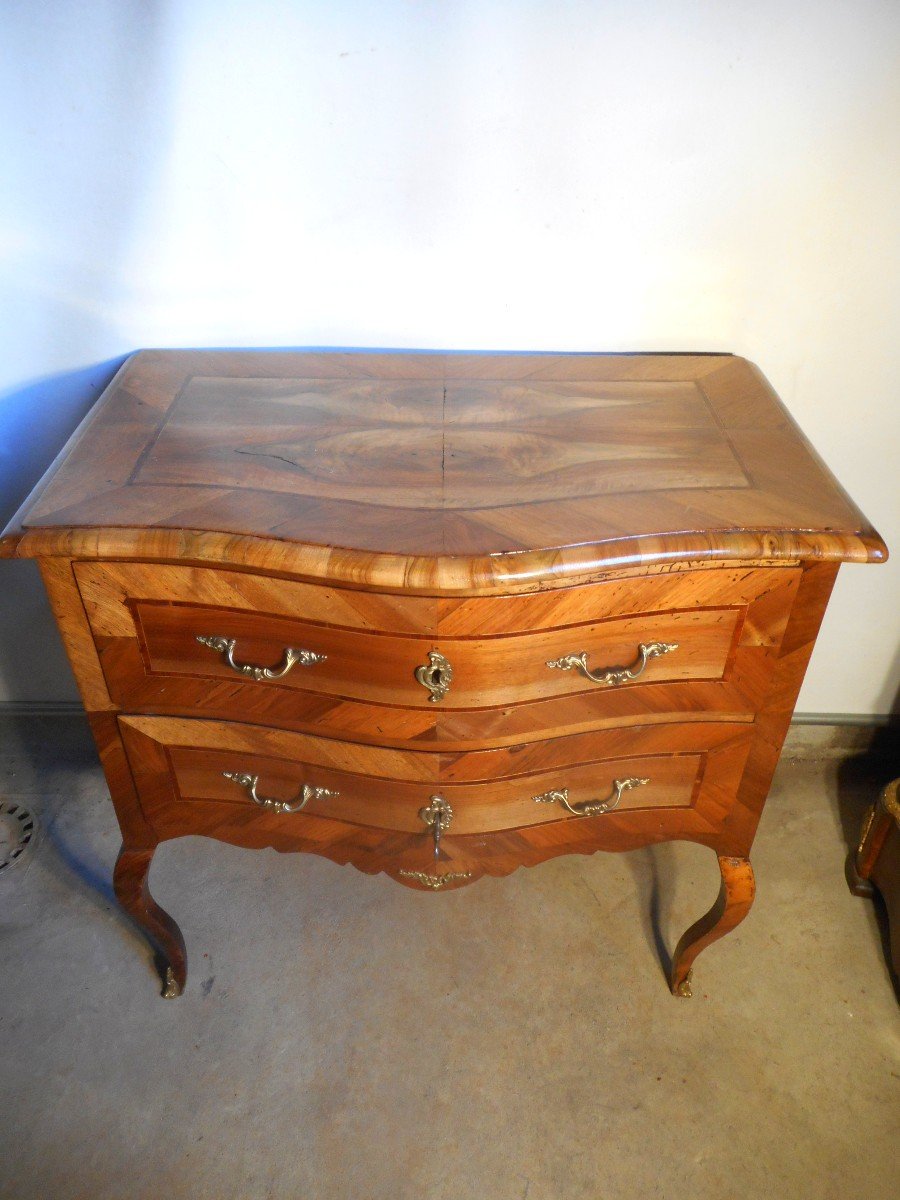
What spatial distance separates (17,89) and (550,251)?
721mm

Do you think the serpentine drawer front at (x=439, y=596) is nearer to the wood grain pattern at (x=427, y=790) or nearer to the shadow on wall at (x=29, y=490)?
the wood grain pattern at (x=427, y=790)

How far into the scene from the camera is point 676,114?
3.76ft

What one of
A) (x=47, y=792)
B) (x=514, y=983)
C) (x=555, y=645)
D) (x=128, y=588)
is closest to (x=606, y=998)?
(x=514, y=983)

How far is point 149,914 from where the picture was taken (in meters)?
1.33

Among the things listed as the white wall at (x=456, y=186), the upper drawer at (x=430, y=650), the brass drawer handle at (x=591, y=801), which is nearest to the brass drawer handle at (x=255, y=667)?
the upper drawer at (x=430, y=650)

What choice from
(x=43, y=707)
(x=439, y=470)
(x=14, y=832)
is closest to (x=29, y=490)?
(x=43, y=707)

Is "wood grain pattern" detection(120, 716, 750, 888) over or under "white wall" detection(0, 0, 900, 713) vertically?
under

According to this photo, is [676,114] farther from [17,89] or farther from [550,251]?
[17,89]

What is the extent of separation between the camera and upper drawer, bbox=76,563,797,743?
3.10 feet

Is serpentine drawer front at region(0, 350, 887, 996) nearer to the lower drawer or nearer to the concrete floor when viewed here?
the lower drawer

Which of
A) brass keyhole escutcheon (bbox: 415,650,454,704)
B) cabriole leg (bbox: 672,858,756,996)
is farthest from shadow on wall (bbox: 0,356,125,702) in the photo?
cabriole leg (bbox: 672,858,756,996)

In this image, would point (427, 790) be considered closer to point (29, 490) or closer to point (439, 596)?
point (439, 596)

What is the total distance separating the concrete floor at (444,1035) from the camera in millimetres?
1271

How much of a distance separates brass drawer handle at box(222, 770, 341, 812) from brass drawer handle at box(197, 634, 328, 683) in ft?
0.61
